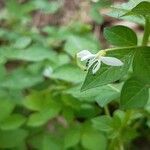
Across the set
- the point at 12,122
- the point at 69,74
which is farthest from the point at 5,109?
the point at 69,74

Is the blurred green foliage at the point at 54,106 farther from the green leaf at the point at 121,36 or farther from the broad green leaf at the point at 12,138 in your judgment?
the green leaf at the point at 121,36

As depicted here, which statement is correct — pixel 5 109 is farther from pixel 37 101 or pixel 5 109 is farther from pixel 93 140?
pixel 93 140

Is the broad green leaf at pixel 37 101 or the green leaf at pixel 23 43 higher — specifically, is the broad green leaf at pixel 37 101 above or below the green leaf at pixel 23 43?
below

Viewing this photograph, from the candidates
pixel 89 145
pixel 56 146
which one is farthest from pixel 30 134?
pixel 89 145

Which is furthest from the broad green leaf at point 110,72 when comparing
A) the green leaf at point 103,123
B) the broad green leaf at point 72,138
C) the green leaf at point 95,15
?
the green leaf at point 95,15

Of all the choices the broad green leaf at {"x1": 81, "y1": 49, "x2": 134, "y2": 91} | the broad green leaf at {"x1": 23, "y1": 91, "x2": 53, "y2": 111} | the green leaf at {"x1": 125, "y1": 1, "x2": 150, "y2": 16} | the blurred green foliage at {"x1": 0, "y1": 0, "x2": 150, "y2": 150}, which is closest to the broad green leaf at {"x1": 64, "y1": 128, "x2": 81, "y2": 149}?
the blurred green foliage at {"x1": 0, "y1": 0, "x2": 150, "y2": 150}

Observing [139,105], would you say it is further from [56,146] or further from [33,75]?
[33,75]

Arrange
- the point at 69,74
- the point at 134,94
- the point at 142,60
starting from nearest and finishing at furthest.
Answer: the point at 142,60
the point at 134,94
the point at 69,74
